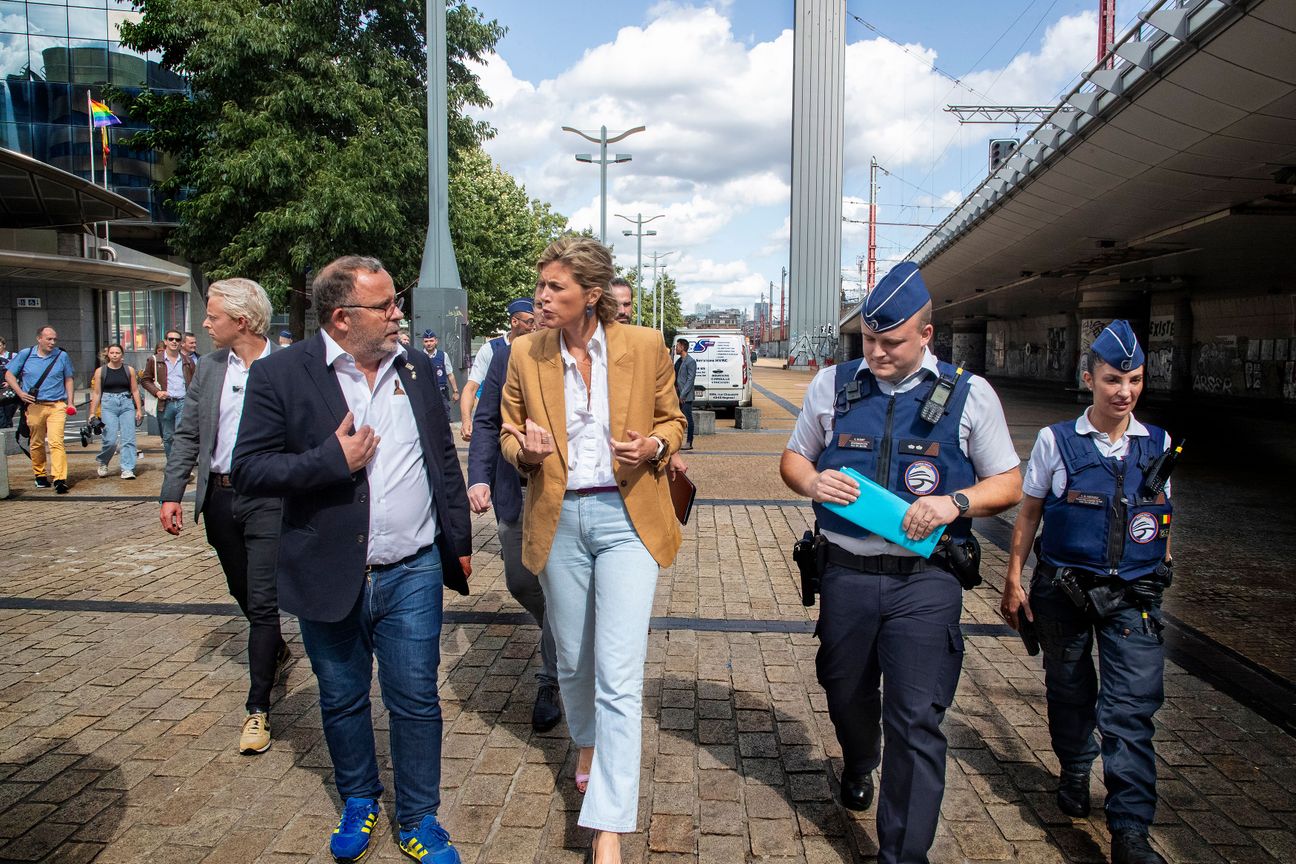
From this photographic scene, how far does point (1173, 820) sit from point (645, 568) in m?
2.03

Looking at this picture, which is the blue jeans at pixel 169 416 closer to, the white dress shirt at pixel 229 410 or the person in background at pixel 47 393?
the person in background at pixel 47 393

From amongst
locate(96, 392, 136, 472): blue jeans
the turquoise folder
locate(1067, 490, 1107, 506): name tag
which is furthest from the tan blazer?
locate(96, 392, 136, 472): blue jeans

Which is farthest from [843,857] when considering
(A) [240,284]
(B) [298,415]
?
(A) [240,284]

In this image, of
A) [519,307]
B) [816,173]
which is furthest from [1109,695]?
[816,173]

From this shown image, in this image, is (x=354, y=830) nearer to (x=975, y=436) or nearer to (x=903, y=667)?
(x=903, y=667)

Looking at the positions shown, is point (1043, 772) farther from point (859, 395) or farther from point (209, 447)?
point (209, 447)

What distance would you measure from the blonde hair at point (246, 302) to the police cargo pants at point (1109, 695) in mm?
3348

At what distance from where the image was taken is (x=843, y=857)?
10.5 ft

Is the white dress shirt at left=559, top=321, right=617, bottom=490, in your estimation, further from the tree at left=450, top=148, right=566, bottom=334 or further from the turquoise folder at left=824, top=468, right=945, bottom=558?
the tree at left=450, top=148, right=566, bottom=334

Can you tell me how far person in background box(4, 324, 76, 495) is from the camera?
1091cm

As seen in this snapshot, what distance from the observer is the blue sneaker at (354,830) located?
10.2 ft

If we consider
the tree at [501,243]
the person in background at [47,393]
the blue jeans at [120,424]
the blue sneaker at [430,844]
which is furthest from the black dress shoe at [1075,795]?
the tree at [501,243]

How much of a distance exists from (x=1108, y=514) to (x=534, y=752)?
7.61 ft

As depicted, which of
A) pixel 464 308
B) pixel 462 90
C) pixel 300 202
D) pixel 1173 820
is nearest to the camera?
pixel 1173 820
